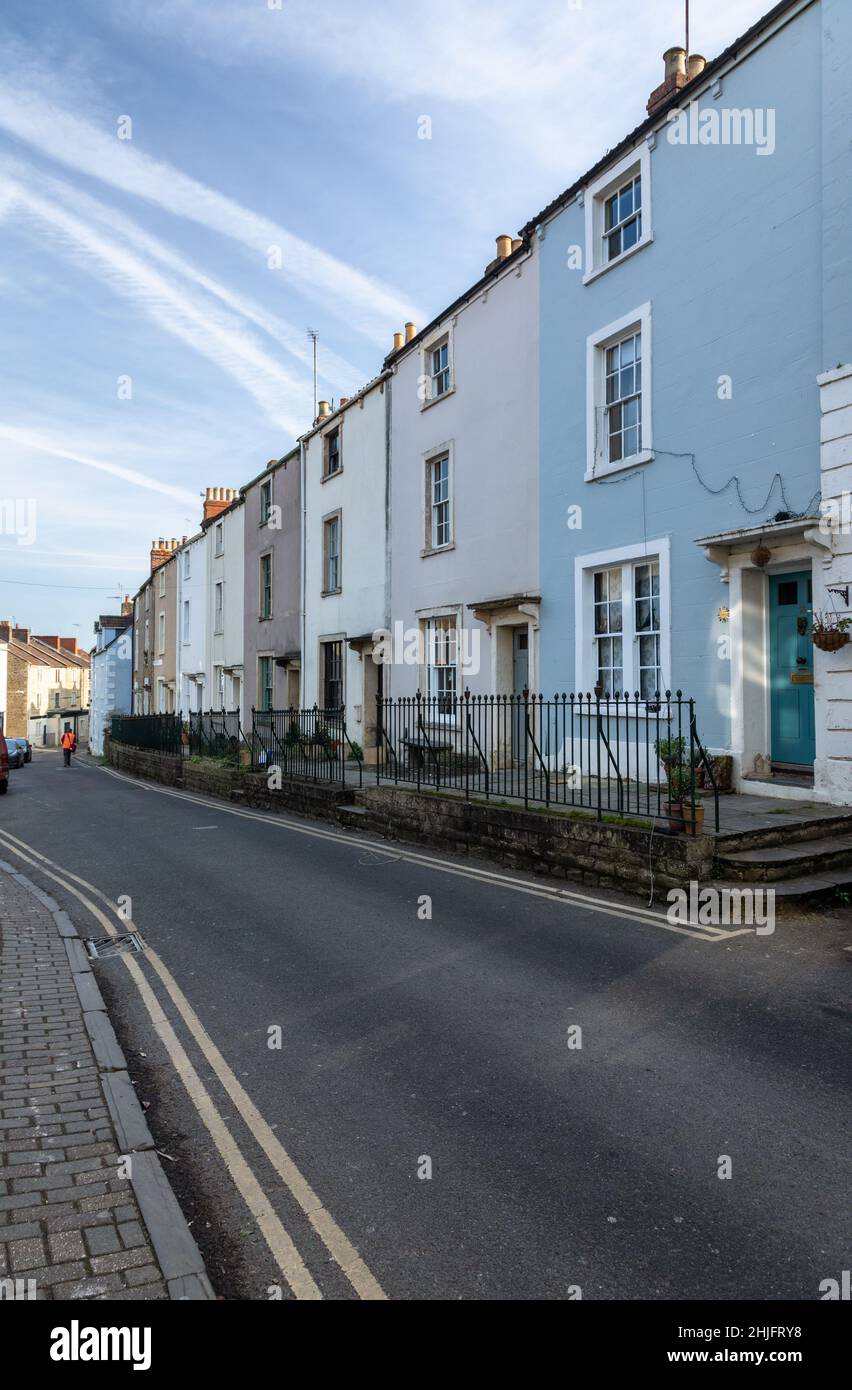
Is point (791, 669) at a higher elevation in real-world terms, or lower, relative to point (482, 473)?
lower

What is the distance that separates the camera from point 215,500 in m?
37.9

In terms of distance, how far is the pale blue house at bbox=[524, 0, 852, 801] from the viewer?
9.81m

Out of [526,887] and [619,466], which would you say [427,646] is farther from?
[526,887]

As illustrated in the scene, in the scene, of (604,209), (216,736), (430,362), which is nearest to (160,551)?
(216,736)

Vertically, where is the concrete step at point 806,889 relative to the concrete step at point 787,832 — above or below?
below

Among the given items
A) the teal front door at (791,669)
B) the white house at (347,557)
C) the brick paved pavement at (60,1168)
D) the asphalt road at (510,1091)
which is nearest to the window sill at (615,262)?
the teal front door at (791,669)

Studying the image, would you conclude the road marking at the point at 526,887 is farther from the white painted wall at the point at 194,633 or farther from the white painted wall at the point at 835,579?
the white painted wall at the point at 194,633

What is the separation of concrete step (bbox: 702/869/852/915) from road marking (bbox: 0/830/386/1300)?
4944 mm

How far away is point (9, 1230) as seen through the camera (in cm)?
324

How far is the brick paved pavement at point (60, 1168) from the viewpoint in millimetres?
3002

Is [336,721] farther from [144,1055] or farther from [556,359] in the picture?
[144,1055]

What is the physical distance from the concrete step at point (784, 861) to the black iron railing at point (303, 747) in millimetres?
9684

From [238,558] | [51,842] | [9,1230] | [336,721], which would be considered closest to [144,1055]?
[9,1230]

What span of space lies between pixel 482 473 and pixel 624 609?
5307 mm
